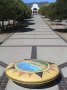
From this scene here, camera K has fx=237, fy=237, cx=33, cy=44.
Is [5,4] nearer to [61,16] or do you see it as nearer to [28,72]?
[61,16]

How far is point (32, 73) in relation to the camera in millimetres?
8711

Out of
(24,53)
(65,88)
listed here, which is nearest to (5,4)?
(24,53)

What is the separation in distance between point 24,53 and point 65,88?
646 cm

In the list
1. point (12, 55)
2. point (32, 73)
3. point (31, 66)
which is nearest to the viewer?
point (32, 73)

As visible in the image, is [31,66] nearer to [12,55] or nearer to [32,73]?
[32,73]

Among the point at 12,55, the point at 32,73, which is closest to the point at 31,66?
the point at 32,73

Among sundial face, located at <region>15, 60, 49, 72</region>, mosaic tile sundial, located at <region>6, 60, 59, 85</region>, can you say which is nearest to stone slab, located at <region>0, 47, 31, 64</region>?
sundial face, located at <region>15, 60, 49, 72</region>

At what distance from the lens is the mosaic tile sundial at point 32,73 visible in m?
8.43

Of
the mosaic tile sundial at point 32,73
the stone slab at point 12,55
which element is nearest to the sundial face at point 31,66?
the mosaic tile sundial at point 32,73

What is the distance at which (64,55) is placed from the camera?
45.8 ft

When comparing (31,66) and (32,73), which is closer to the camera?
(32,73)

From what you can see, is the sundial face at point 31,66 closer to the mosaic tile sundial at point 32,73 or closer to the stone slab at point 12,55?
the mosaic tile sundial at point 32,73

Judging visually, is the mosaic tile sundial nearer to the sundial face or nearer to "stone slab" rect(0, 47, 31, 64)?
the sundial face

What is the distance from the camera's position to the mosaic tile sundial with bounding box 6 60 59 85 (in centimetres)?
843
